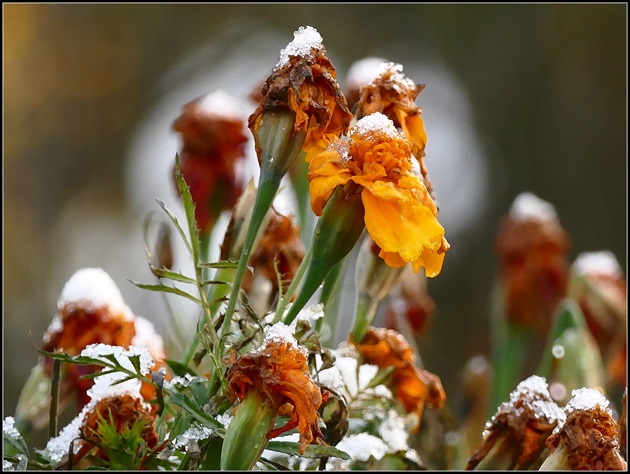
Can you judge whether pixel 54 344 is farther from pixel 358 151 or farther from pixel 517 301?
pixel 517 301

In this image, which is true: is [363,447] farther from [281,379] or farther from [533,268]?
[533,268]

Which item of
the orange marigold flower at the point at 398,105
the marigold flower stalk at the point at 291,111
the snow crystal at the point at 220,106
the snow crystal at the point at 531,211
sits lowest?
the marigold flower stalk at the point at 291,111

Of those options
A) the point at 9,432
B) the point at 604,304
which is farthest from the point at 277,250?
the point at 604,304

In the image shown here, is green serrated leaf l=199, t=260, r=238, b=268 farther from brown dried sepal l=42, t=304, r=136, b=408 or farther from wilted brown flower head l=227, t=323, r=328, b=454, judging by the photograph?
brown dried sepal l=42, t=304, r=136, b=408

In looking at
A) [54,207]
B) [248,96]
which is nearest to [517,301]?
[248,96]

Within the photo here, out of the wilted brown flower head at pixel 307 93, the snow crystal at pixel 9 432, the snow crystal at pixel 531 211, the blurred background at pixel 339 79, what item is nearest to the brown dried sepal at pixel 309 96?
the wilted brown flower head at pixel 307 93

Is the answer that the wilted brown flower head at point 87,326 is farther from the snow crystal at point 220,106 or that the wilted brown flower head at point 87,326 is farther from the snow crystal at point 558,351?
the snow crystal at point 558,351

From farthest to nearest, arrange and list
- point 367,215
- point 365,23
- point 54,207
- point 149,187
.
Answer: point 365,23 < point 54,207 < point 149,187 < point 367,215
